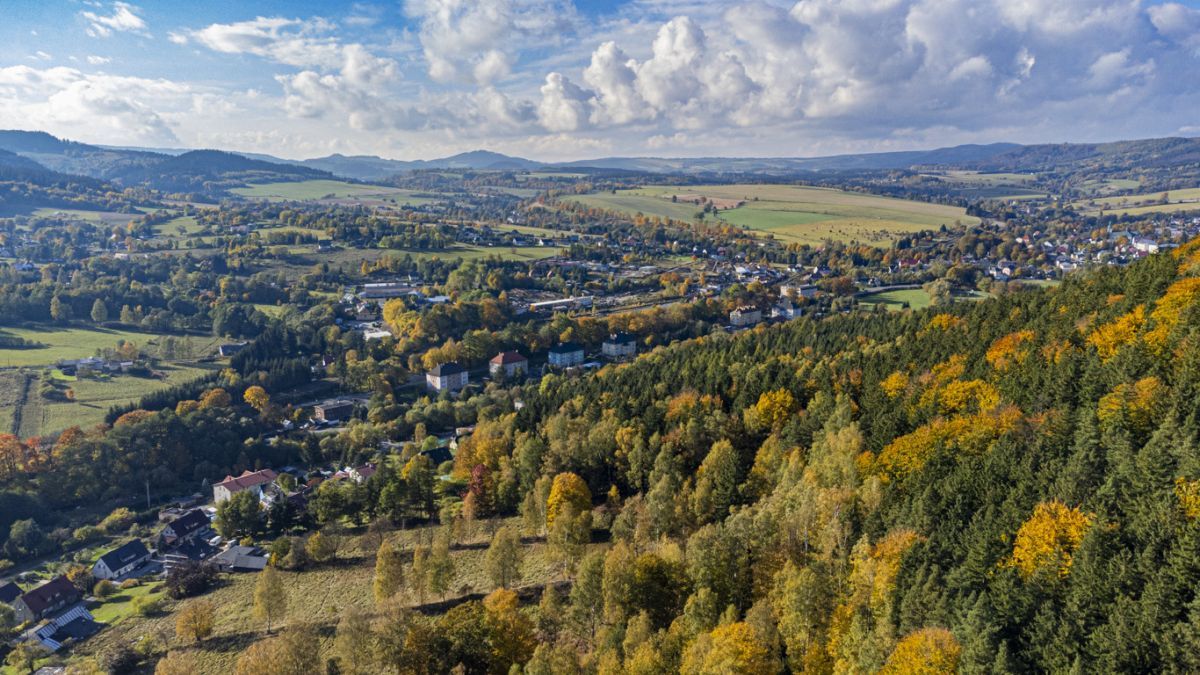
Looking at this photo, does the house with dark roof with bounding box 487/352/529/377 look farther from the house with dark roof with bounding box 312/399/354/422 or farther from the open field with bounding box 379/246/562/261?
the open field with bounding box 379/246/562/261

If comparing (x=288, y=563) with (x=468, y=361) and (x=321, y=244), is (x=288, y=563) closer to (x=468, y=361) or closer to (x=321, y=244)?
(x=468, y=361)

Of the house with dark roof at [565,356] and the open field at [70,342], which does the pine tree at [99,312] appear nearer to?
the open field at [70,342]

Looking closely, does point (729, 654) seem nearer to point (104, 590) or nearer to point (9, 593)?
point (104, 590)

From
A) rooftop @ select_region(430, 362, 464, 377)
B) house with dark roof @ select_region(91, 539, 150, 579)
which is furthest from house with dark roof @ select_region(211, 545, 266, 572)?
rooftop @ select_region(430, 362, 464, 377)

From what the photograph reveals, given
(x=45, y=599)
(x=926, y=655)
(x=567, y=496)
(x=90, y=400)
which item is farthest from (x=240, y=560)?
(x=90, y=400)

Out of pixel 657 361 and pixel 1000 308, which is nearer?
pixel 1000 308

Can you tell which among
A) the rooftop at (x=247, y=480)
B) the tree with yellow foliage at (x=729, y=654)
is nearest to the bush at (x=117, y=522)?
the rooftop at (x=247, y=480)

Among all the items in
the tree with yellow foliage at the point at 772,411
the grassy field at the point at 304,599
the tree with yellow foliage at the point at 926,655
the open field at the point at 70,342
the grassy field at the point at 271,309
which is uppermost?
the tree with yellow foliage at the point at 926,655

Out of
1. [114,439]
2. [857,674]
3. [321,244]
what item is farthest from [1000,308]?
[321,244]
